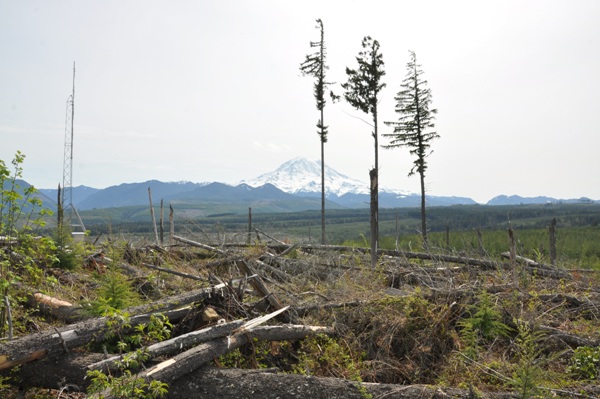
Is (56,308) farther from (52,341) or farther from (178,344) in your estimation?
(178,344)

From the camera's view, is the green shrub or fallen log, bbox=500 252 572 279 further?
fallen log, bbox=500 252 572 279

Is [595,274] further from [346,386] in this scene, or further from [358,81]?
[358,81]

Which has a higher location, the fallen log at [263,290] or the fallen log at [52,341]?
the fallen log at [263,290]

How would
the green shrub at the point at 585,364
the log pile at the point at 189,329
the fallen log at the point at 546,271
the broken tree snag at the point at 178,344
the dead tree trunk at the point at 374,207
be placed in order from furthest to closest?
the dead tree trunk at the point at 374,207 < the fallen log at the point at 546,271 < the green shrub at the point at 585,364 < the log pile at the point at 189,329 < the broken tree snag at the point at 178,344

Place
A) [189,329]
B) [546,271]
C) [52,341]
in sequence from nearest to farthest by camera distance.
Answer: [52,341] → [189,329] → [546,271]

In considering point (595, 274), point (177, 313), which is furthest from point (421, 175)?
point (177, 313)

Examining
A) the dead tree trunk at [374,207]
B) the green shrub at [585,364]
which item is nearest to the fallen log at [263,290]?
the green shrub at [585,364]

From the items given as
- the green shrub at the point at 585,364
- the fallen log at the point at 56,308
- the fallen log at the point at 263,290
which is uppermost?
the fallen log at the point at 263,290

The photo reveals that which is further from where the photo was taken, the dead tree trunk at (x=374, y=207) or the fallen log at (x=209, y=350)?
the dead tree trunk at (x=374, y=207)

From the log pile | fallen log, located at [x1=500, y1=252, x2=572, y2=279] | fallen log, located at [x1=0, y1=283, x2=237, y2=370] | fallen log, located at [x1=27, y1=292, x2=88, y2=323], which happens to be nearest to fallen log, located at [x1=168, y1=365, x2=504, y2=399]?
the log pile

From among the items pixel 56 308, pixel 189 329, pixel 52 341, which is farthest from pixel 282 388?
pixel 56 308

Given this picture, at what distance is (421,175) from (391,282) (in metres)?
19.0

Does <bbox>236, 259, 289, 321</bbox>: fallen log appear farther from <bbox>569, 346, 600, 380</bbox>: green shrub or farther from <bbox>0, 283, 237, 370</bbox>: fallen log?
<bbox>569, 346, 600, 380</bbox>: green shrub

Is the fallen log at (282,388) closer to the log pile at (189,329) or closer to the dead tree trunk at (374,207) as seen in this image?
the log pile at (189,329)
